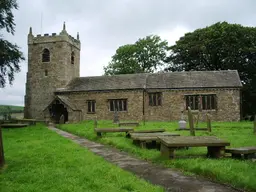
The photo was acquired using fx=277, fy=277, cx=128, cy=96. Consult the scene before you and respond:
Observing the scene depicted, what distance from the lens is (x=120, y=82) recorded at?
31609 mm

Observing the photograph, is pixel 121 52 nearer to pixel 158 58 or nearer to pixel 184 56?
pixel 158 58

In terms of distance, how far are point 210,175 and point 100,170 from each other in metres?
2.66

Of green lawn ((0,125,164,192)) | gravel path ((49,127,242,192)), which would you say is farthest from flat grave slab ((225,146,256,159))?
green lawn ((0,125,164,192))

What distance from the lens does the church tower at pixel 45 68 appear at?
3319 cm

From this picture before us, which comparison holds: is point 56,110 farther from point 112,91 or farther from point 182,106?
point 182,106

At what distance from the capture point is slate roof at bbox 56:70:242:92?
2874cm

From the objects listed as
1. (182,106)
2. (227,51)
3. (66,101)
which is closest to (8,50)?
(66,101)

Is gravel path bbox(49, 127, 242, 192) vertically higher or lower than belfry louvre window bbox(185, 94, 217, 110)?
lower

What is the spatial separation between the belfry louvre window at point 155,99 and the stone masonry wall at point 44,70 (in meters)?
10.9

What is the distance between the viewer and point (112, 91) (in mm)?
30422

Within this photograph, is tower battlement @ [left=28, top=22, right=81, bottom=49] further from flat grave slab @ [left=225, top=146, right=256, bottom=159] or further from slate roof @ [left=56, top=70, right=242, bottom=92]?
flat grave slab @ [left=225, top=146, right=256, bottom=159]

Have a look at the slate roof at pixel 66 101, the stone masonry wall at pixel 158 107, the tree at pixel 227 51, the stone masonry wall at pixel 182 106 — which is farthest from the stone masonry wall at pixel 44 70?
the tree at pixel 227 51

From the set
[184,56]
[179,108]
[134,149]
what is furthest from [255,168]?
[184,56]

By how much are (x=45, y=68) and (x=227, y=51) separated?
24.9m
